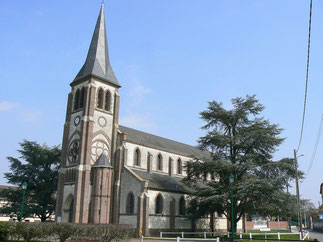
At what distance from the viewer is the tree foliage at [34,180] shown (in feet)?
139

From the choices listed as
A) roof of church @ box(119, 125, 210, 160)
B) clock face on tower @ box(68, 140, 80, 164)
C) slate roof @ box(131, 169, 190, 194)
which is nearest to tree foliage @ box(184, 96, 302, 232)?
slate roof @ box(131, 169, 190, 194)

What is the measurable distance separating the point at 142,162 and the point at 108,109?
26.1 feet

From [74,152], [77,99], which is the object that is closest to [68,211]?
[74,152]

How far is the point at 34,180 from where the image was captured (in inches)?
1726

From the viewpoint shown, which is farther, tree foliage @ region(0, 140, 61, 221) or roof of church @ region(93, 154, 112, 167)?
tree foliage @ region(0, 140, 61, 221)

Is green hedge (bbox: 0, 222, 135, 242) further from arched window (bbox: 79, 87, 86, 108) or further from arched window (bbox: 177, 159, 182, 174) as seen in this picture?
arched window (bbox: 177, 159, 182, 174)

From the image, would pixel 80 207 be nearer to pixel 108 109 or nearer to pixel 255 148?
pixel 108 109

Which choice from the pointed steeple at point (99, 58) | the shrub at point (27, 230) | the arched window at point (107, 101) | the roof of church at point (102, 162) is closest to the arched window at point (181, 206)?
the roof of church at point (102, 162)

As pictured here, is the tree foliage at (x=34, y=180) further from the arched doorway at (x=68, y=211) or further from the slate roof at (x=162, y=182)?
the slate roof at (x=162, y=182)

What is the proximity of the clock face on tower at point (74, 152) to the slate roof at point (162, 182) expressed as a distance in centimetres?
707

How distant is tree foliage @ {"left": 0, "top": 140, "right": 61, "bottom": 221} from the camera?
139 feet

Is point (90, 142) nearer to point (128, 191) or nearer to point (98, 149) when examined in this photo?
point (98, 149)

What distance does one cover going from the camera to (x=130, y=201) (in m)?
35.0

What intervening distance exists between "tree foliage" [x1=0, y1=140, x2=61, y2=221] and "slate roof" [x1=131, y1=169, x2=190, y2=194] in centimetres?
1395
